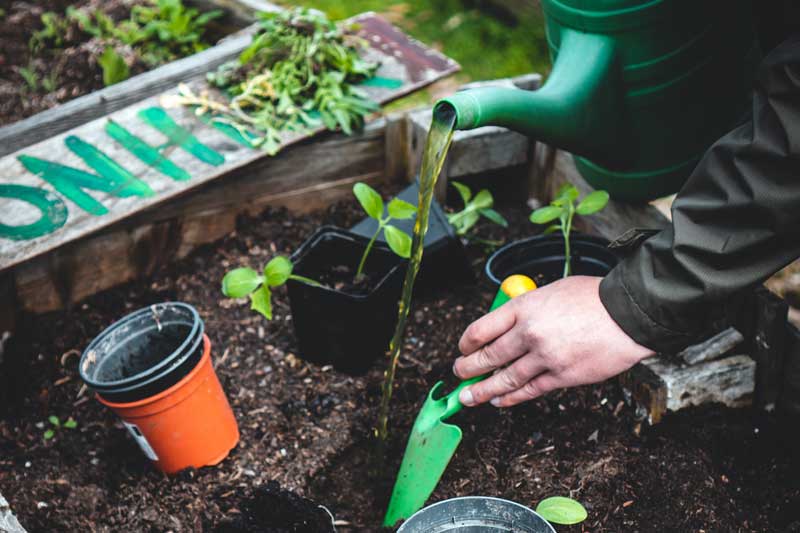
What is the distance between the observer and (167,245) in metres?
2.40

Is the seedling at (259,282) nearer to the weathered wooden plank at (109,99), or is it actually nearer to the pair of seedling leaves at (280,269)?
the pair of seedling leaves at (280,269)

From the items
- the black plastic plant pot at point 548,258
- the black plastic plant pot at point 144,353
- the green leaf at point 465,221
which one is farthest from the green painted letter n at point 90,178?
the black plastic plant pot at point 548,258

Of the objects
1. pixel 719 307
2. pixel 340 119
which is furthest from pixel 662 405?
pixel 340 119

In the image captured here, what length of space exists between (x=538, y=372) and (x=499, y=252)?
0.65m

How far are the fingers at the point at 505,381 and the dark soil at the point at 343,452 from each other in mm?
364

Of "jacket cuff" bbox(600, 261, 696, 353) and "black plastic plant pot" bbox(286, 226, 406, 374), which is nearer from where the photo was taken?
"jacket cuff" bbox(600, 261, 696, 353)

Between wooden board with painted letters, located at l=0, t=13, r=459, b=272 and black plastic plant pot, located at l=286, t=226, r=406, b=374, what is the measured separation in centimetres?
51

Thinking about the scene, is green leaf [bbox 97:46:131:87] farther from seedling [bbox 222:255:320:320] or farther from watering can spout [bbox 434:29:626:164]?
watering can spout [bbox 434:29:626:164]

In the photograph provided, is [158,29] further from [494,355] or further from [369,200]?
[494,355]

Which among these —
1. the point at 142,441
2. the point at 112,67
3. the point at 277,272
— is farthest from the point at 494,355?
the point at 112,67

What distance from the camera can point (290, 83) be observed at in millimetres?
2547

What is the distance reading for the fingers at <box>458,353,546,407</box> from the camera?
4.28 ft

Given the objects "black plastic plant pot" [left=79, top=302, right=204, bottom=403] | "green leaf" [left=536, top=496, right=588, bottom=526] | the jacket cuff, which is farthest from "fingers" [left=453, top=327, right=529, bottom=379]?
"black plastic plant pot" [left=79, top=302, right=204, bottom=403]

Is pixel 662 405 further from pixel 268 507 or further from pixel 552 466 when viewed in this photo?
pixel 268 507
